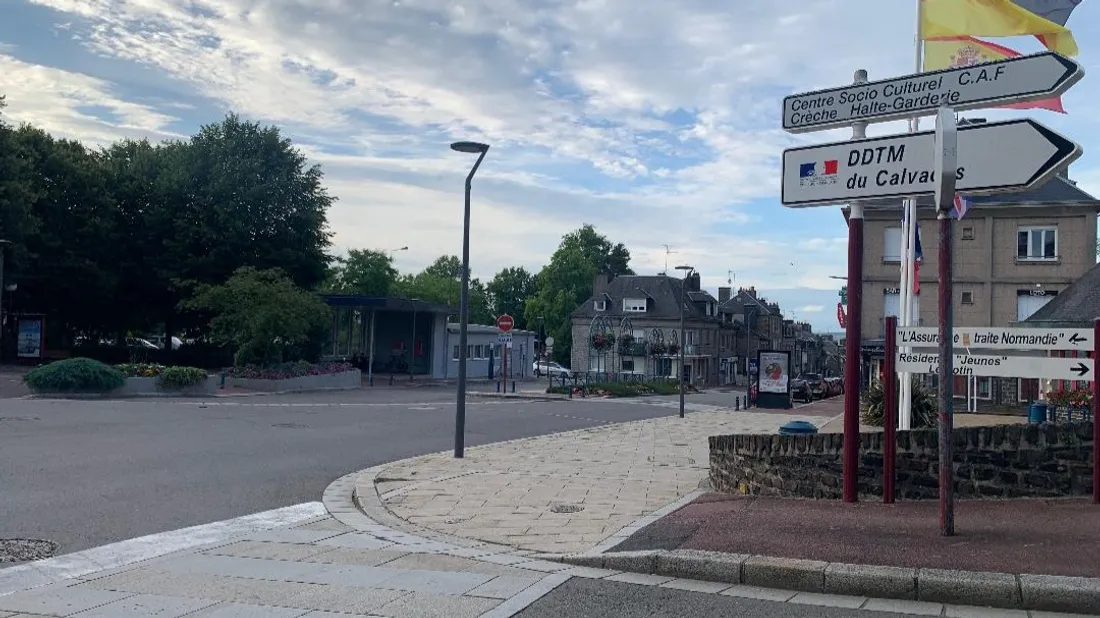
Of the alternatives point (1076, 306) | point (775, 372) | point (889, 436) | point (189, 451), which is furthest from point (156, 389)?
point (1076, 306)

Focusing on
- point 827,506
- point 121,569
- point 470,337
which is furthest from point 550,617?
point 470,337

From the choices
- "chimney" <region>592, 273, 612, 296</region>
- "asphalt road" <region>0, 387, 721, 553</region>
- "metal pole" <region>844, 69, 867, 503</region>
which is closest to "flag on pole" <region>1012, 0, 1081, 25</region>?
"metal pole" <region>844, 69, 867, 503</region>

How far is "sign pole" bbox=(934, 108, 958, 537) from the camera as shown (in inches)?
316

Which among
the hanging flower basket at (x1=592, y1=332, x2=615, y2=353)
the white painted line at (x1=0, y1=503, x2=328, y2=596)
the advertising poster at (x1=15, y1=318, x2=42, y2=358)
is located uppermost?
the hanging flower basket at (x1=592, y1=332, x2=615, y2=353)

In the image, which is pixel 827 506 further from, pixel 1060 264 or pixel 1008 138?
pixel 1060 264

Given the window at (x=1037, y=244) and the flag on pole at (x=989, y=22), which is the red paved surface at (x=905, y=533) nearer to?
the flag on pole at (x=989, y=22)

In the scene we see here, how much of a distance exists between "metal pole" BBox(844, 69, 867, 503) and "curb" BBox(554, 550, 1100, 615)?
285cm

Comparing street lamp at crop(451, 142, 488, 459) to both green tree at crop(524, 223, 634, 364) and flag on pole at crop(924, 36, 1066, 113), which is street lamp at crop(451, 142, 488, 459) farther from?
green tree at crop(524, 223, 634, 364)

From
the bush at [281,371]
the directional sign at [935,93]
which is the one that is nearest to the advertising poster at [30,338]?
the bush at [281,371]

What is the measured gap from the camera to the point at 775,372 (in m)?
40.0

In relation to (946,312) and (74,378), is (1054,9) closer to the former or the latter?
(946,312)

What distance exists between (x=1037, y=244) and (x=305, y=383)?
100.0 feet

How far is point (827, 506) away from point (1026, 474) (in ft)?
6.44

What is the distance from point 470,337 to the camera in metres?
57.2
